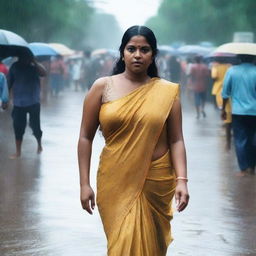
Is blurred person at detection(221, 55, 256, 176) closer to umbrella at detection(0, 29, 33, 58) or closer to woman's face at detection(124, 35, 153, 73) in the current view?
umbrella at detection(0, 29, 33, 58)

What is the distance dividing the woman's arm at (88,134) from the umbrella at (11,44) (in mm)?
8137

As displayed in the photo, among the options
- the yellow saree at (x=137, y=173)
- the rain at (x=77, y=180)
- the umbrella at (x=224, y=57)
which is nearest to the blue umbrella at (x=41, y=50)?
the rain at (x=77, y=180)

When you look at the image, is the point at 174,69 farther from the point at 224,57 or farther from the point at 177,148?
the point at 177,148

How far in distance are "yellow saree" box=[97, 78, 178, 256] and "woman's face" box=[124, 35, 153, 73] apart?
0.10 m

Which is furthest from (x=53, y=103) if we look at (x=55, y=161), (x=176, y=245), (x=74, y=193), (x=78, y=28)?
(x=78, y=28)

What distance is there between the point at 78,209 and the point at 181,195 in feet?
13.4

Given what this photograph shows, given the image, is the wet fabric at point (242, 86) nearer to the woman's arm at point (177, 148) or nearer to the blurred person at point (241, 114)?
the blurred person at point (241, 114)

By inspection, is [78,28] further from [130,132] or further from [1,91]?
[130,132]

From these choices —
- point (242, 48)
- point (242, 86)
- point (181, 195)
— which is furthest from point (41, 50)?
point (181, 195)

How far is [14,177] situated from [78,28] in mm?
65161

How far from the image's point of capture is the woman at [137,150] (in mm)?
4934

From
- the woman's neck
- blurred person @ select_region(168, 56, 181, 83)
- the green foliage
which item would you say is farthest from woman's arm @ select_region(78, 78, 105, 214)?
blurred person @ select_region(168, 56, 181, 83)

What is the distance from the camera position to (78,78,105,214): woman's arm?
5043 millimetres

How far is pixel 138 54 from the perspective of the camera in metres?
4.97
